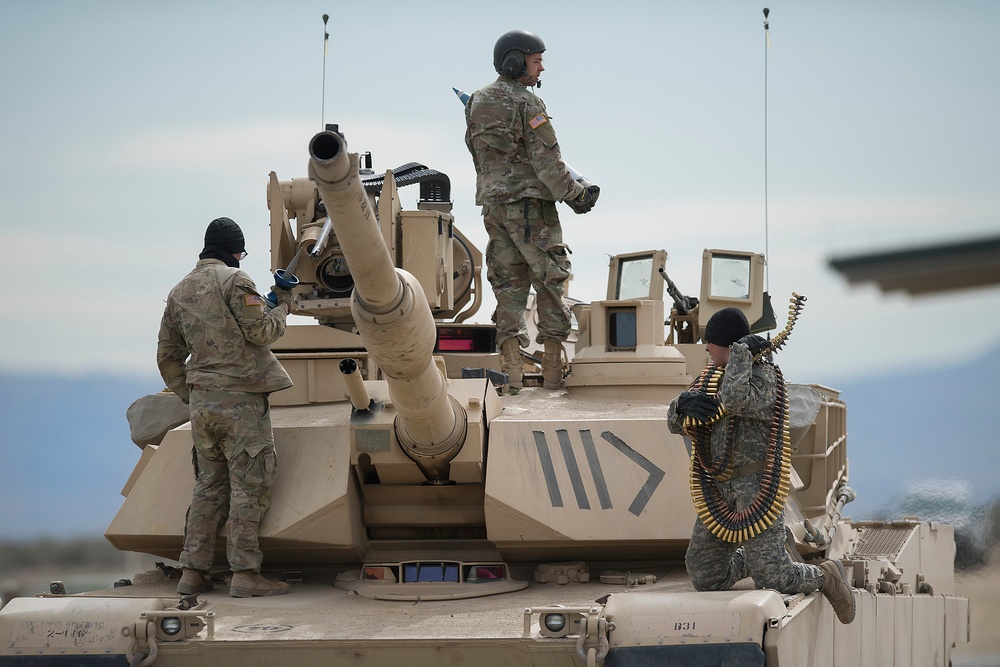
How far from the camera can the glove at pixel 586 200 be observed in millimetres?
8531

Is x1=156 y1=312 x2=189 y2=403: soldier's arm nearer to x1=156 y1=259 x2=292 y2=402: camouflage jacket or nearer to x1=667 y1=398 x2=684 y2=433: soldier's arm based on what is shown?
x1=156 y1=259 x2=292 y2=402: camouflage jacket

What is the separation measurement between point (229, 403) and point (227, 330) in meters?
0.40

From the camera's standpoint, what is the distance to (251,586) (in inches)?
277

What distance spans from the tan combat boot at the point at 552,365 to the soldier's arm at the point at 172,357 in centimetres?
253

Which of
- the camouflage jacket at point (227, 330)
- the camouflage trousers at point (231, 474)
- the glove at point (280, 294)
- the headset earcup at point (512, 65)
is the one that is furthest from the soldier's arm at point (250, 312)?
the headset earcup at point (512, 65)

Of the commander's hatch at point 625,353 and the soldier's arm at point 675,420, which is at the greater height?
the commander's hatch at point 625,353

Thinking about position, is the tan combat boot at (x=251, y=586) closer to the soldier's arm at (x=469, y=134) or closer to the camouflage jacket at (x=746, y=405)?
the camouflage jacket at (x=746, y=405)

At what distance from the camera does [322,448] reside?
746 cm

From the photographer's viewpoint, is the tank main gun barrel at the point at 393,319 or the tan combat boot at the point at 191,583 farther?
the tan combat boot at the point at 191,583

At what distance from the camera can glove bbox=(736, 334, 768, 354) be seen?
243 inches

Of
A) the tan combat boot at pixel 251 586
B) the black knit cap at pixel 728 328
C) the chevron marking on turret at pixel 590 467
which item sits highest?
the black knit cap at pixel 728 328

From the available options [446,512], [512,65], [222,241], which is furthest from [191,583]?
[512,65]

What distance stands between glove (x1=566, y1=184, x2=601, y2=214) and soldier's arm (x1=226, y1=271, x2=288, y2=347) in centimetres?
242

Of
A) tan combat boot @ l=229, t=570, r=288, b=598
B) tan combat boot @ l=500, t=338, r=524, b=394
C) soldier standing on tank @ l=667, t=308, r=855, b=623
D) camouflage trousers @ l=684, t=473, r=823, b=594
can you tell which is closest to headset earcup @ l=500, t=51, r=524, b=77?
tan combat boot @ l=500, t=338, r=524, b=394
